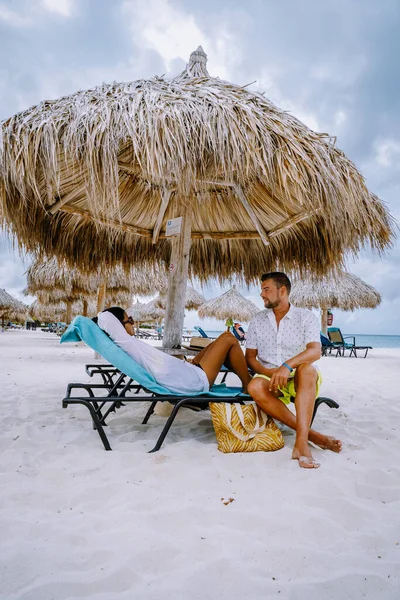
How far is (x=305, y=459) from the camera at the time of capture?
6.24ft

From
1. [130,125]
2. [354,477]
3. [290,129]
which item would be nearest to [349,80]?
[290,129]

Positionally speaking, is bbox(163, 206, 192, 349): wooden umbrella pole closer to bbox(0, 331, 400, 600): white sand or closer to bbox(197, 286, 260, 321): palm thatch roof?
bbox(0, 331, 400, 600): white sand

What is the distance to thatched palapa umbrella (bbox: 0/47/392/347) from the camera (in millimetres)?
2383

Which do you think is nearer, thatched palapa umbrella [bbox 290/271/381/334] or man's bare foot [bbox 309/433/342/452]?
man's bare foot [bbox 309/433/342/452]

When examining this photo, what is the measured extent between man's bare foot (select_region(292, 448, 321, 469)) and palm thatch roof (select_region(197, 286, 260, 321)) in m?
15.3

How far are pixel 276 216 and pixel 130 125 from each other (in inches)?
74.3

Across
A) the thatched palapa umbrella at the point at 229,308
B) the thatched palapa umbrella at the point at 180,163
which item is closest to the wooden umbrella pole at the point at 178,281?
the thatched palapa umbrella at the point at 180,163

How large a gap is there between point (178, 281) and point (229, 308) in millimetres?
14016

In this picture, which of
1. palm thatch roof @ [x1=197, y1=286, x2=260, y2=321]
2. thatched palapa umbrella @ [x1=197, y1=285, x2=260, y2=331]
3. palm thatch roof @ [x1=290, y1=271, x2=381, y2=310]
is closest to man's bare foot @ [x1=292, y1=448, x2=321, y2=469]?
palm thatch roof @ [x1=290, y1=271, x2=381, y2=310]

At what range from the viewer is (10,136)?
8.13 ft

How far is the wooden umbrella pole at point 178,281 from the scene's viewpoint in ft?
11.2

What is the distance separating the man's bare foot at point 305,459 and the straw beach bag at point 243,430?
18 cm

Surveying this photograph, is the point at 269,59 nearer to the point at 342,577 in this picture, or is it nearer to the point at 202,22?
the point at 202,22

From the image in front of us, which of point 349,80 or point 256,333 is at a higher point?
point 349,80
